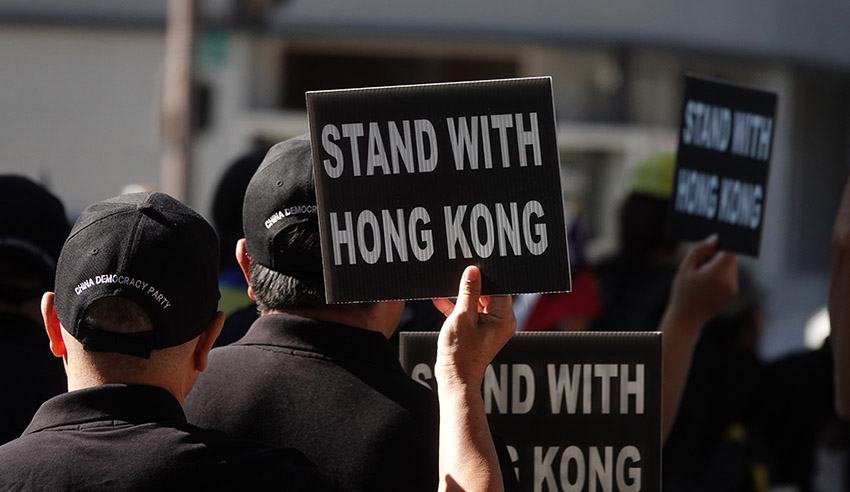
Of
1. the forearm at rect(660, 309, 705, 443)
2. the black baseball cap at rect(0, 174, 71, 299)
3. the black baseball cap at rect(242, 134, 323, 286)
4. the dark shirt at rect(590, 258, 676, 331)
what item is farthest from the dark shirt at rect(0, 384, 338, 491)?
the dark shirt at rect(590, 258, 676, 331)

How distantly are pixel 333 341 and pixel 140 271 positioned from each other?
1.26 feet

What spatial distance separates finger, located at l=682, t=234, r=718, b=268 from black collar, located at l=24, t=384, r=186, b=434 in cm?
154

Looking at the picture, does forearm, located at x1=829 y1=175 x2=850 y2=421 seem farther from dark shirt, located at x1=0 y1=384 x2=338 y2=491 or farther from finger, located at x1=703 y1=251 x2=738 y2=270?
dark shirt, located at x1=0 y1=384 x2=338 y2=491

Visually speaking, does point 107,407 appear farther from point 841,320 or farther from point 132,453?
point 841,320

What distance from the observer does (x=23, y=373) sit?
8.13ft

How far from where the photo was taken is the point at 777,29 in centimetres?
1405

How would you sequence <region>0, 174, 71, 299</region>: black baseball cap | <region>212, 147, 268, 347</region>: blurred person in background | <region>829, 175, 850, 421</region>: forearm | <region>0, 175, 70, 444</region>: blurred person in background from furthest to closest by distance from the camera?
1. <region>212, 147, 268, 347</region>: blurred person in background
2. <region>829, 175, 850, 421</region>: forearm
3. <region>0, 174, 71, 299</region>: black baseball cap
4. <region>0, 175, 70, 444</region>: blurred person in background

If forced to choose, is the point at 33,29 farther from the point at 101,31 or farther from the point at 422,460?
the point at 422,460

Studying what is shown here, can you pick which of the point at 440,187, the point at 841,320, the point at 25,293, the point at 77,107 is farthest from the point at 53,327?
the point at 77,107

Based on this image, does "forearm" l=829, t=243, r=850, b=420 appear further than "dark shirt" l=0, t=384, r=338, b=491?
Yes

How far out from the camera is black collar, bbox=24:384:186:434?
5.67 ft

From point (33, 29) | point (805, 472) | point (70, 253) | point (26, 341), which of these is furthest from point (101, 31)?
point (70, 253)

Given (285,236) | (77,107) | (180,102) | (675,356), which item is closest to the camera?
(285,236)

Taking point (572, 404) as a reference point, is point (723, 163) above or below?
above
